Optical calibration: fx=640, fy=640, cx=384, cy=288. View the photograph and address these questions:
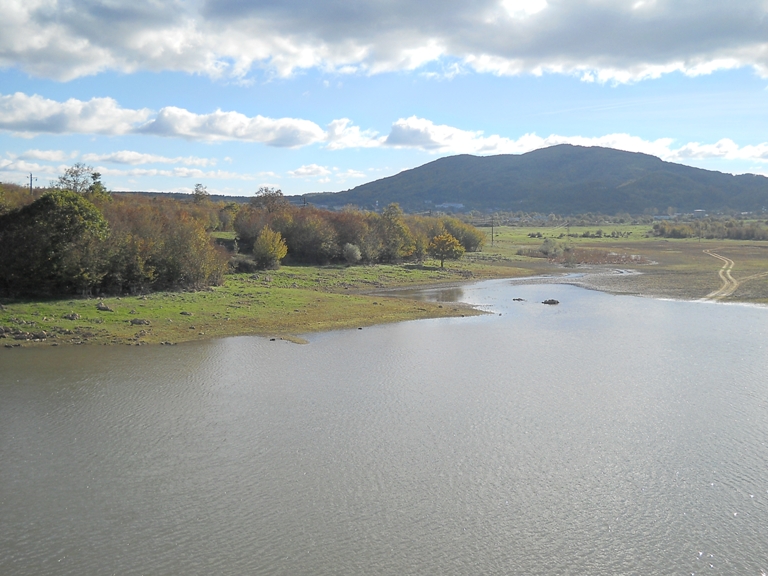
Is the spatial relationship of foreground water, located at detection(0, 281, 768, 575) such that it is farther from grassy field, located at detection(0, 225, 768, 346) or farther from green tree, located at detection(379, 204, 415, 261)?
green tree, located at detection(379, 204, 415, 261)

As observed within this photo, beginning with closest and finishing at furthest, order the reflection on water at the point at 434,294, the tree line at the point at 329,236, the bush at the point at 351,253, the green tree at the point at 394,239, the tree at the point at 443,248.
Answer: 1. the reflection on water at the point at 434,294
2. the tree line at the point at 329,236
3. the bush at the point at 351,253
4. the green tree at the point at 394,239
5. the tree at the point at 443,248

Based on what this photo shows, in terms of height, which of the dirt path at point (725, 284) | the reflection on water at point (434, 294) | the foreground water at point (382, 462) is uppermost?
the dirt path at point (725, 284)

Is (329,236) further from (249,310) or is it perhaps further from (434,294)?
(249,310)

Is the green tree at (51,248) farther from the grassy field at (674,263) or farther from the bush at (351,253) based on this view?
the grassy field at (674,263)

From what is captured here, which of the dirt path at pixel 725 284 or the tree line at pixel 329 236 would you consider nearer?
the dirt path at pixel 725 284

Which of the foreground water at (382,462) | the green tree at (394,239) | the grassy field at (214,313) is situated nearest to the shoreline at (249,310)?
the grassy field at (214,313)

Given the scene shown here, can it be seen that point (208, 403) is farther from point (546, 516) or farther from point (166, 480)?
point (546, 516)

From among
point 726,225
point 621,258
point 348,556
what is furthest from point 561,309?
Result: point 726,225
